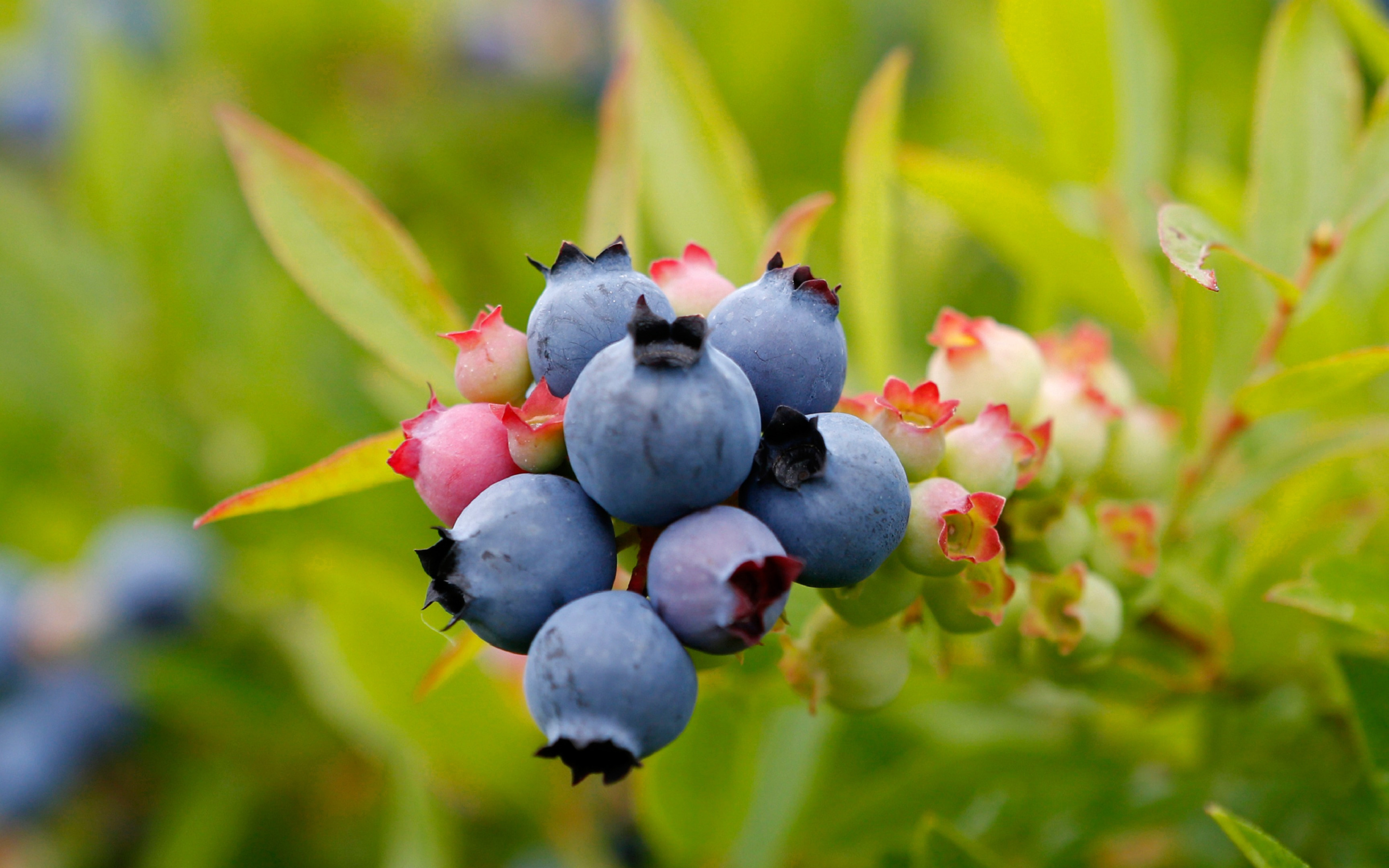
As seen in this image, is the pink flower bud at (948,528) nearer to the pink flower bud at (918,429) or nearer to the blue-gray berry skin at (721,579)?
the pink flower bud at (918,429)

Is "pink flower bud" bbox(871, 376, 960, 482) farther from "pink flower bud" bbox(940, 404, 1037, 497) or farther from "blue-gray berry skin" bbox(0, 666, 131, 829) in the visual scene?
"blue-gray berry skin" bbox(0, 666, 131, 829)

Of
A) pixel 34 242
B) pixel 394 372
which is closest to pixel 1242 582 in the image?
pixel 394 372

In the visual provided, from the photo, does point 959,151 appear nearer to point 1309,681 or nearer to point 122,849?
point 1309,681

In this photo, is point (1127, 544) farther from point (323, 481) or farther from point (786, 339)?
point (323, 481)

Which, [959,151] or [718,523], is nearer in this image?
[718,523]

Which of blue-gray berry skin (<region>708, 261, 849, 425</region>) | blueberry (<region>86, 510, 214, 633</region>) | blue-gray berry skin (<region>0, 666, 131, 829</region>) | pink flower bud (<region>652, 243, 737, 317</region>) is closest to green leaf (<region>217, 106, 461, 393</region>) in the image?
Result: pink flower bud (<region>652, 243, 737, 317</region>)
